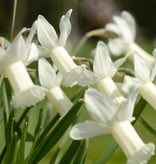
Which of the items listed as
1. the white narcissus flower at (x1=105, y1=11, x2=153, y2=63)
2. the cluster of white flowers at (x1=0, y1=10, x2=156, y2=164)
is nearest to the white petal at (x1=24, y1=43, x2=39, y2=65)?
the cluster of white flowers at (x1=0, y1=10, x2=156, y2=164)

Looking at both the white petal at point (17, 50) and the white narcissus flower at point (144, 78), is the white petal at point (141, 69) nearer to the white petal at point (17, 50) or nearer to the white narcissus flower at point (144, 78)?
the white narcissus flower at point (144, 78)

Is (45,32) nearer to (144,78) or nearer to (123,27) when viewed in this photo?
(144,78)

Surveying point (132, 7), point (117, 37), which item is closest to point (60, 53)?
point (117, 37)

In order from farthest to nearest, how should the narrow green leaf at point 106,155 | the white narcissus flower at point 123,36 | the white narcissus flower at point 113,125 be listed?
1. the white narcissus flower at point 123,36
2. the narrow green leaf at point 106,155
3. the white narcissus flower at point 113,125

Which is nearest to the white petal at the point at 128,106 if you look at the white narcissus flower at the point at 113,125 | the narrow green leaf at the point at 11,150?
the white narcissus flower at the point at 113,125

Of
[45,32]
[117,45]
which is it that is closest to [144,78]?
[45,32]

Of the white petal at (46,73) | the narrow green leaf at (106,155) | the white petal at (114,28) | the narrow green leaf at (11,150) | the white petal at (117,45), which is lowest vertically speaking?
the white petal at (117,45)

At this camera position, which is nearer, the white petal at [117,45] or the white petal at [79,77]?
the white petal at [79,77]
